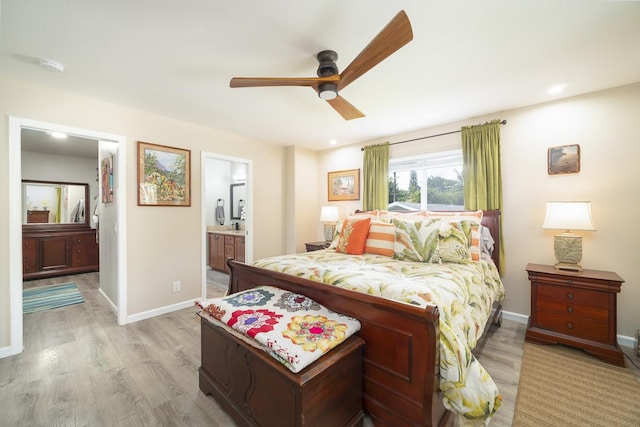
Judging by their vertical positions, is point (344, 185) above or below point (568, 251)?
above

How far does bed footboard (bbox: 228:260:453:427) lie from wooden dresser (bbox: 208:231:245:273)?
3434 mm

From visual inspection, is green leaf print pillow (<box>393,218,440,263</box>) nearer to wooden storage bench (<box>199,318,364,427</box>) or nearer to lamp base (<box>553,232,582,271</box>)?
wooden storage bench (<box>199,318,364,427</box>)

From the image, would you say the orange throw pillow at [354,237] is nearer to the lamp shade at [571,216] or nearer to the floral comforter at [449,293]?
the floral comforter at [449,293]

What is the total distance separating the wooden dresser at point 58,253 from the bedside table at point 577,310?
24.1 ft

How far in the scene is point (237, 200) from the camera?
5.88 metres

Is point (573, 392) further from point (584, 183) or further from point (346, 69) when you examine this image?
point (346, 69)

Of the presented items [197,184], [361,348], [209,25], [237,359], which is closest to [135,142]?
[197,184]

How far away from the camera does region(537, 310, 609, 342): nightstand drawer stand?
217 centimetres

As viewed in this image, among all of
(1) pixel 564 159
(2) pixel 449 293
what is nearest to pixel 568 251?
(1) pixel 564 159

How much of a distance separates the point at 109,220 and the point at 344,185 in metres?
3.46

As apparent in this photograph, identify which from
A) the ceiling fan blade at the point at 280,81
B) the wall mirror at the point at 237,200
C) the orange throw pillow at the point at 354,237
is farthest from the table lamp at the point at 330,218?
the ceiling fan blade at the point at 280,81

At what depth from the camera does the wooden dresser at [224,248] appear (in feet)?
15.5

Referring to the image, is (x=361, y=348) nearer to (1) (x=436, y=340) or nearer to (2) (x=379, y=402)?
(2) (x=379, y=402)

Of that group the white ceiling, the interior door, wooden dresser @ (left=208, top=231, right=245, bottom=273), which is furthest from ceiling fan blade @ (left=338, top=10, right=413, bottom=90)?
wooden dresser @ (left=208, top=231, right=245, bottom=273)
